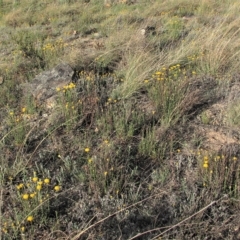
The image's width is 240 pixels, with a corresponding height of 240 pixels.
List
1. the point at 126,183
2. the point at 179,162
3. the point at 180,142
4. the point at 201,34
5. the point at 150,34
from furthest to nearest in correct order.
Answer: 1. the point at 150,34
2. the point at 201,34
3. the point at 180,142
4. the point at 179,162
5. the point at 126,183

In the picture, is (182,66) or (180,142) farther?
(182,66)

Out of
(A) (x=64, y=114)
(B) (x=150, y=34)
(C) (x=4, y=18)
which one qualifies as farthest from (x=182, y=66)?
(C) (x=4, y=18)

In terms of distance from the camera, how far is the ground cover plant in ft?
9.65

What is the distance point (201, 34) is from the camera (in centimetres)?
620

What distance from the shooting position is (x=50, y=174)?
3449 mm

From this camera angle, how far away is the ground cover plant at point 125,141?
9.65 feet

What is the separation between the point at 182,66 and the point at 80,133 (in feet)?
7.24

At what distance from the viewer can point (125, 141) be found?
3.89m

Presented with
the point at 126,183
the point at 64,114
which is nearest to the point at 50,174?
the point at 126,183

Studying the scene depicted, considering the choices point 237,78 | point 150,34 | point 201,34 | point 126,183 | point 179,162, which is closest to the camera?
point 126,183

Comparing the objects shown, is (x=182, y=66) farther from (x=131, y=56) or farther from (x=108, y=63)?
(x=108, y=63)

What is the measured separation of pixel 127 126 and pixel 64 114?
0.77 meters

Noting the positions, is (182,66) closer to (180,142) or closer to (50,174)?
(180,142)

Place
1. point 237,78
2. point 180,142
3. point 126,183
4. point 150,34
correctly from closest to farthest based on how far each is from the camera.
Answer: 1. point 126,183
2. point 180,142
3. point 237,78
4. point 150,34
